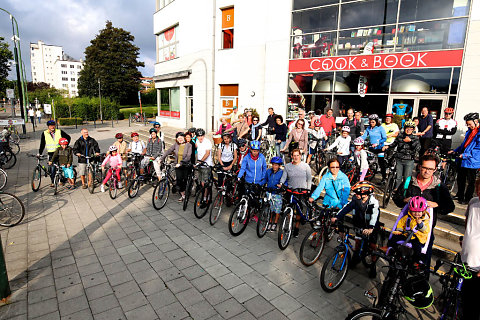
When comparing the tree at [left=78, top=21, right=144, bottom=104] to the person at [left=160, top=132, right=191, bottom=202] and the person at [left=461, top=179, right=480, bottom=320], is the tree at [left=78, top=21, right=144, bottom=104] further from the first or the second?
the person at [left=461, top=179, right=480, bottom=320]

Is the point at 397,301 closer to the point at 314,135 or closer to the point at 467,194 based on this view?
the point at 467,194

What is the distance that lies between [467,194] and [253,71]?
12.4m

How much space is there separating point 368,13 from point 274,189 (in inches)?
420

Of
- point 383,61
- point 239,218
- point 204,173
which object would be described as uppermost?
point 383,61

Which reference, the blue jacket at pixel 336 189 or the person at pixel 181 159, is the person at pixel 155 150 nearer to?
the person at pixel 181 159

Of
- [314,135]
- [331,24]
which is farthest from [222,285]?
[331,24]

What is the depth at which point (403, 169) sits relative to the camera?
675cm

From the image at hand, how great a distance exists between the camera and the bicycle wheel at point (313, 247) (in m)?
5.13

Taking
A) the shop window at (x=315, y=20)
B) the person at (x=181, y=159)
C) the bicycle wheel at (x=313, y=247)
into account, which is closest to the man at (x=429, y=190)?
the bicycle wheel at (x=313, y=247)

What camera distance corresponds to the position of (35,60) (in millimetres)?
131000

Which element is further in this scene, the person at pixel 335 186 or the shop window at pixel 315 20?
the shop window at pixel 315 20

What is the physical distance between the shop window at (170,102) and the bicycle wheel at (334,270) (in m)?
19.7

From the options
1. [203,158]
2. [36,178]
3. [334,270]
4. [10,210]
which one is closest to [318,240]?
[334,270]

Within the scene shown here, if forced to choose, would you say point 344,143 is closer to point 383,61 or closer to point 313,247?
point 313,247
